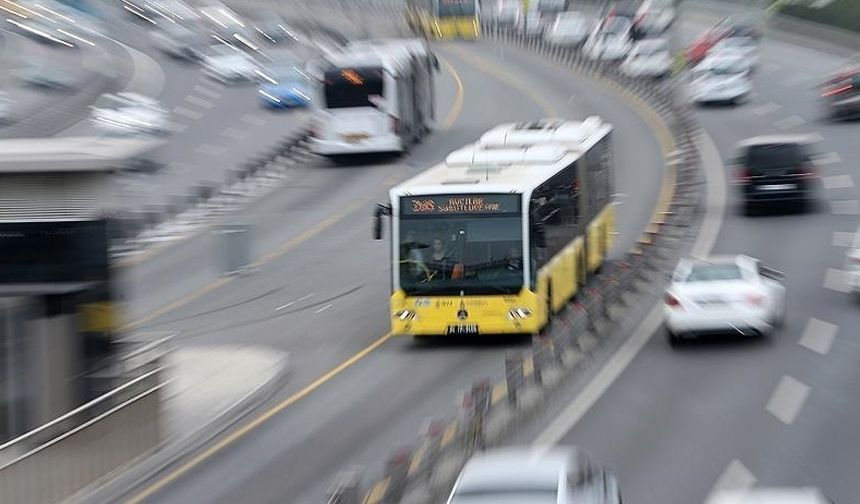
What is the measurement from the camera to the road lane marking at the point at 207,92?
6806cm

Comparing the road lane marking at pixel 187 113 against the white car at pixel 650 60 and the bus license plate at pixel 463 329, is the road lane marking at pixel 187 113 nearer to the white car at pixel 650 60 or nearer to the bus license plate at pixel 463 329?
the white car at pixel 650 60

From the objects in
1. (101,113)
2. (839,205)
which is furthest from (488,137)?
(101,113)

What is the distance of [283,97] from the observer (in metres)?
63.0

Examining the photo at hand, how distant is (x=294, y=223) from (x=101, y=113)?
1794 cm

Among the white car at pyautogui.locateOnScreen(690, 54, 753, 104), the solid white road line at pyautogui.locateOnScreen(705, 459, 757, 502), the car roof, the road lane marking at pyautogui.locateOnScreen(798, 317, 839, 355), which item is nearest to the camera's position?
the car roof

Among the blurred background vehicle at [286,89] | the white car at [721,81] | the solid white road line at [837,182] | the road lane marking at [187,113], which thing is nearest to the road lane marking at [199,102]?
the road lane marking at [187,113]

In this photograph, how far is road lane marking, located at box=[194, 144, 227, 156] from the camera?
175 ft

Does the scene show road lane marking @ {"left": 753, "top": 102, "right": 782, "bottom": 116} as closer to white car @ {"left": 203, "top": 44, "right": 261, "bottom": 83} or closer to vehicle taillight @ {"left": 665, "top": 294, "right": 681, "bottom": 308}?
white car @ {"left": 203, "top": 44, "right": 261, "bottom": 83}

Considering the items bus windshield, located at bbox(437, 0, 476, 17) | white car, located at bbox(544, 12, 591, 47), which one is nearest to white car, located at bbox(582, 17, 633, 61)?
white car, located at bbox(544, 12, 591, 47)

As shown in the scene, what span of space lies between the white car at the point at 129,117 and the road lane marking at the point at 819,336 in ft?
108

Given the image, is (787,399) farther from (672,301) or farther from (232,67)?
(232,67)

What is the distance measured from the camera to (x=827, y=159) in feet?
157

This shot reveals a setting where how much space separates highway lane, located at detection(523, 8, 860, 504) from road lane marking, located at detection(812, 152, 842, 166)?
11.3 m

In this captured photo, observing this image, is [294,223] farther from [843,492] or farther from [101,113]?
A: [843,492]
